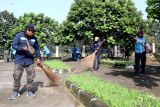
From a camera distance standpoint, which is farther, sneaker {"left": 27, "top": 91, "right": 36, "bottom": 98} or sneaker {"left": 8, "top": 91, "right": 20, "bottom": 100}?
sneaker {"left": 27, "top": 91, "right": 36, "bottom": 98}

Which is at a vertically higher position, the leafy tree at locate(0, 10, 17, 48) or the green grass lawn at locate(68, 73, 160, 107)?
the leafy tree at locate(0, 10, 17, 48)

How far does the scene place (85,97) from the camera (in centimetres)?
834

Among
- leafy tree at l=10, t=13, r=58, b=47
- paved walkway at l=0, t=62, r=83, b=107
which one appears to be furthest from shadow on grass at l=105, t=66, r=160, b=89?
leafy tree at l=10, t=13, r=58, b=47

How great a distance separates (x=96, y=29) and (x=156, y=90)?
1865 centimetres

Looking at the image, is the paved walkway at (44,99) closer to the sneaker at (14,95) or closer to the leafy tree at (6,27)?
the sneaker at (14,95)

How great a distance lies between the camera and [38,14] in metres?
38.7

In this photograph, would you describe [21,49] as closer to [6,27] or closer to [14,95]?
[14,95]

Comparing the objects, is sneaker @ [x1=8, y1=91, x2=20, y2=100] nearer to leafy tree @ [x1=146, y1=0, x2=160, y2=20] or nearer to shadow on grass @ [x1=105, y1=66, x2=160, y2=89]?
shadow on grass @ [x1=105, y1=66, x2=160, y2=89]

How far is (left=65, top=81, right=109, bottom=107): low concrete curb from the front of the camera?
7.36 metres

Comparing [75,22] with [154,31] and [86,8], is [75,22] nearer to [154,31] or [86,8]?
[86,8]

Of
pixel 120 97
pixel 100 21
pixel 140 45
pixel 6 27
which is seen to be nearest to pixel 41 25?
pixel 100 21

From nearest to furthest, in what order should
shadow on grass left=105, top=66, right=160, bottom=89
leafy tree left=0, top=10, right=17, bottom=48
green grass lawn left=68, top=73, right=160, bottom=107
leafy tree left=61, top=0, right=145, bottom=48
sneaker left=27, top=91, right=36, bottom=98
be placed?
green grass lawn left=68, top=73, right=160, bottom=107
sneaker left=27, top=91, right=36, bottom=98
shadow on grass left=105, top=66, right=160, bottom=89
leafy tree left=61, top=0, right=145, bottom=48
leafy tree left=0, top=10, right=17, bottom=48

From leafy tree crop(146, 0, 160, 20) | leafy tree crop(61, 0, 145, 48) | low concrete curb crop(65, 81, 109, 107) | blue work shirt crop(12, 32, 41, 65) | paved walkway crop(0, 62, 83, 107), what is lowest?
paved walkway crop(0, 62, 83, 107)

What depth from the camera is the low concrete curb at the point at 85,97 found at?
24.1ft
